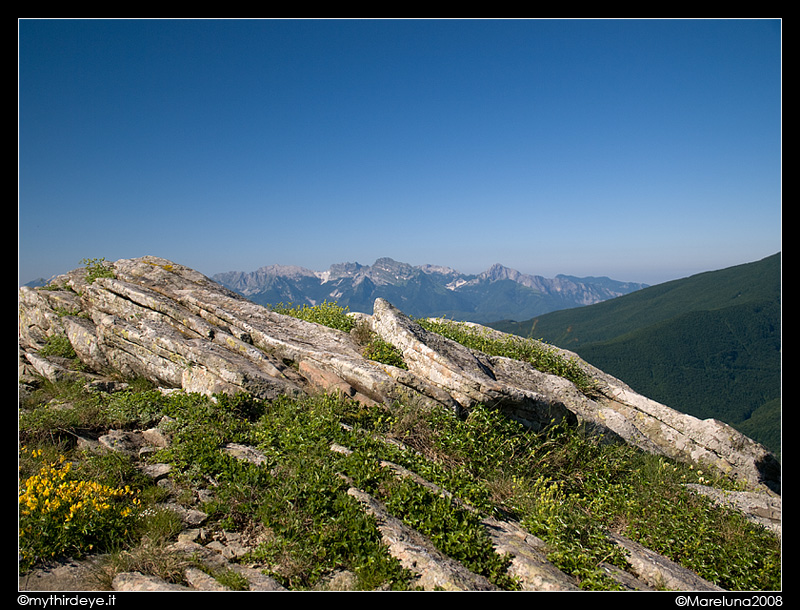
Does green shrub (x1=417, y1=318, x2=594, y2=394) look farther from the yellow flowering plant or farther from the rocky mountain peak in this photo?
the yellow flowering plant

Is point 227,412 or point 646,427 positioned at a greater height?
point 227,412

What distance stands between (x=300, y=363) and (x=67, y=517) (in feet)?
20.9

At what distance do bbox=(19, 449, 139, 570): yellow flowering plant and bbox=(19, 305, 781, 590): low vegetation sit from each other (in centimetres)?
2

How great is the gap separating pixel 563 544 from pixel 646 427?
349 inches

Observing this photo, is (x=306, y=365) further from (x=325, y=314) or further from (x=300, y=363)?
(x=325, y=314)

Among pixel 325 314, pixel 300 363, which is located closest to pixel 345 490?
pixel 300 363

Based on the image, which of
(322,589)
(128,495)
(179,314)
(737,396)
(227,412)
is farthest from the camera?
(737,396)

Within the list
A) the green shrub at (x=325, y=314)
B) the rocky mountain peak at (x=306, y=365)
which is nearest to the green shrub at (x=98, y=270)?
the rocky mountain peak at (x=306, y=365)

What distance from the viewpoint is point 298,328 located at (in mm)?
13828

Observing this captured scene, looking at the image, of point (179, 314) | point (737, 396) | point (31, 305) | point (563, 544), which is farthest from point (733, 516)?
point (737, 396)

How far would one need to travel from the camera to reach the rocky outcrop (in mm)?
10547

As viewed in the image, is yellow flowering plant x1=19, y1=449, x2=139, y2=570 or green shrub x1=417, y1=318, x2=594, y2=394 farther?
green shrub x1=417, y1=318, x2=594, y2=394

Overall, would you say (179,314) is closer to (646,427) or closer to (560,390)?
(560,390)

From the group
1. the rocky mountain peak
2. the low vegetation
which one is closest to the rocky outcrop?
the rocky mountain peak
